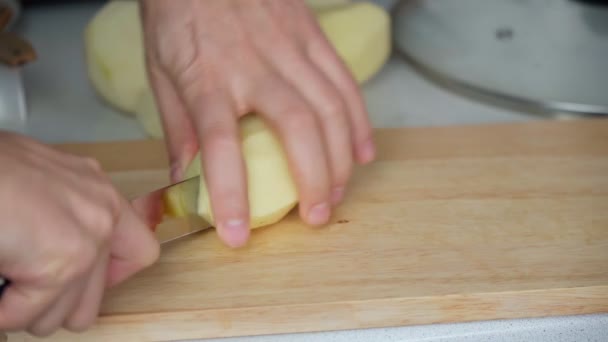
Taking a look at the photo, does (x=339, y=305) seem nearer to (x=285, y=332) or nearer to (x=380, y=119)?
(x=285, y=332)

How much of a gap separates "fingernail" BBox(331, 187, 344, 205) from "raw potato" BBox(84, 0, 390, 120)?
1.06 ft

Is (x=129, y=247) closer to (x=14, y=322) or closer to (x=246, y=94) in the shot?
(x=14, y=322)

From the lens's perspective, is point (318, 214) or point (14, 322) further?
point (318, 214)

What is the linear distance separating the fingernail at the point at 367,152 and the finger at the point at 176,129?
0.67 ft

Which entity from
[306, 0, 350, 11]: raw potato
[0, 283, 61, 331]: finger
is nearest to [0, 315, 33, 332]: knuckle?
[0, 283, 61, 331]: finger

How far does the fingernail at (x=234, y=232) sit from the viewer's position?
2.54 ft

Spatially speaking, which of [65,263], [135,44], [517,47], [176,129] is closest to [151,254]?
[65,263]

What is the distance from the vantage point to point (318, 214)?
0.83 meters

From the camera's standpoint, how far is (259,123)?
0.85 meters

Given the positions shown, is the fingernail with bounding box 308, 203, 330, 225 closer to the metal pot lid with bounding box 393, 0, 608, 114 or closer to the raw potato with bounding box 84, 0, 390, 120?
the raw potato with bounding box 84, 0, 390, 120

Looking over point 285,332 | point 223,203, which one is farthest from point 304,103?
point 285,332

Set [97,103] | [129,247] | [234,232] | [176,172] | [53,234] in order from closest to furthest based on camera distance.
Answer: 1. [53,234]
2. [129,247]
3. [234,232]
4. [176,172]
5. [97,103]

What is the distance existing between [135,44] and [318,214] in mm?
499

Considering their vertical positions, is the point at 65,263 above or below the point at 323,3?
above
